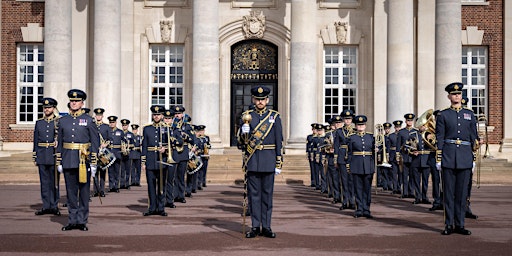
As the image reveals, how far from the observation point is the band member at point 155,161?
15.6 metres

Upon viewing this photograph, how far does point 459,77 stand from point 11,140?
18158mm

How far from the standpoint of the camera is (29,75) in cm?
3344

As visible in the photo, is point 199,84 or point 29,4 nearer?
point 199,84

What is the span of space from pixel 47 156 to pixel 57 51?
1496 cm

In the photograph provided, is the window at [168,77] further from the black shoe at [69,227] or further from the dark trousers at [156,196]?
the black shoe at [69,227]

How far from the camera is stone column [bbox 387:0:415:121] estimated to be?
30.5 meters

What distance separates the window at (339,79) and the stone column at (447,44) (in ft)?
15.3

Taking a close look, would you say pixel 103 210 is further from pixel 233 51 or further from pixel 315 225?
pixel 233 51

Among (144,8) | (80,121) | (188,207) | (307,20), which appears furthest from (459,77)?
(80,121)

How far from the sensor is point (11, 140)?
1313 inches

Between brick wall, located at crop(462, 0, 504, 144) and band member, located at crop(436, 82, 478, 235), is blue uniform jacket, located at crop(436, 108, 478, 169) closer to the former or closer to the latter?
band member, located at crop(436, 82, 478, 235)

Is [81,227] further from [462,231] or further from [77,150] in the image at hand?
[462,231]

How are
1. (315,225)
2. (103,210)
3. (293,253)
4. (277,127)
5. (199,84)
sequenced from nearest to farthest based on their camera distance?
(293,253)
(277,127)
(315,225)
(103,210)
(199,84)

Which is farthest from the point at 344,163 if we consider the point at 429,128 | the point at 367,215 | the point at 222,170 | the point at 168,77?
→ the point at 168,77
